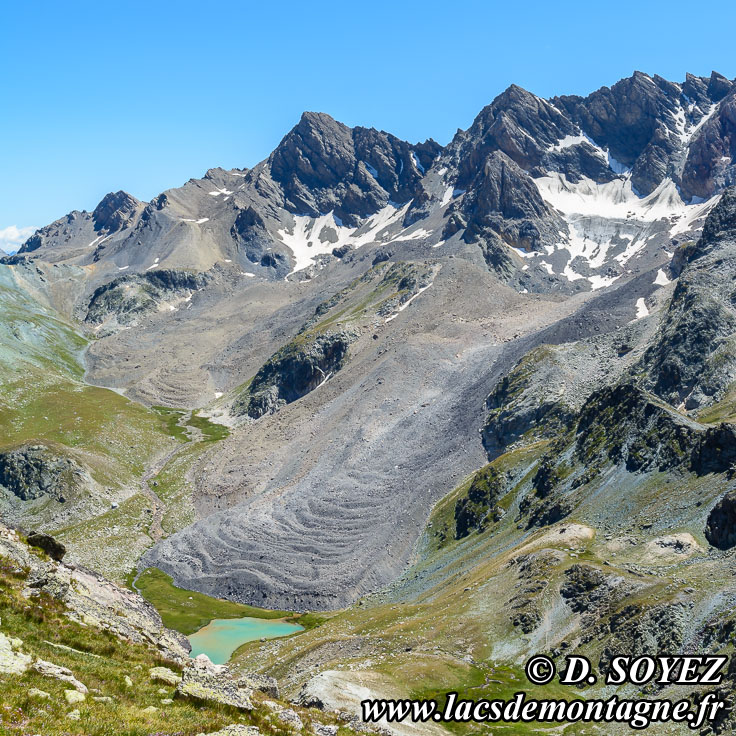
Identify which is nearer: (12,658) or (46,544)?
(12,658)

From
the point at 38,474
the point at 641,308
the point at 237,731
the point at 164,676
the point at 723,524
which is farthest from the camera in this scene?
the point at 641,308

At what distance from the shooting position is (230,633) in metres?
91.9

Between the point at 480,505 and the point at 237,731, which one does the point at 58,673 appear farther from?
the point at 480,505

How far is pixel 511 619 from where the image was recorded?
200ft

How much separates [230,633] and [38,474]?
7186cm

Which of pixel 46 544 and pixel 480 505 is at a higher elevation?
pixel 480 505

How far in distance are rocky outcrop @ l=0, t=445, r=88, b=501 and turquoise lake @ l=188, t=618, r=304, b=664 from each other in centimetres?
6083

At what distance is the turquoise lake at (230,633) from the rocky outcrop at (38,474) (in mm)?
60826

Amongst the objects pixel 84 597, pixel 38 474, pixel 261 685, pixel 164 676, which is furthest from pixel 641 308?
pixel 164 676

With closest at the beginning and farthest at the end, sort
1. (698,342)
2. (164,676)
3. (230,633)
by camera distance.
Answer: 1. (164,676)
2. (230,633)
3. (698,342)

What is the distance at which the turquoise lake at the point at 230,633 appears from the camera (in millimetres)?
84688

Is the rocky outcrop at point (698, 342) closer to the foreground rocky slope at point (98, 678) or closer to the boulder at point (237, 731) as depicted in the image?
the foreground rocky slope at point (98, 678)

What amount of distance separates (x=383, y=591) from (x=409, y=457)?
39641 mm

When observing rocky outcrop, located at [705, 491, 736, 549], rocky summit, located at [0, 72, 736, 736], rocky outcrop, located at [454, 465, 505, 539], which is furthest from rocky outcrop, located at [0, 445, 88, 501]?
rocky outcrop, located at [705, 491, 736, 549]
